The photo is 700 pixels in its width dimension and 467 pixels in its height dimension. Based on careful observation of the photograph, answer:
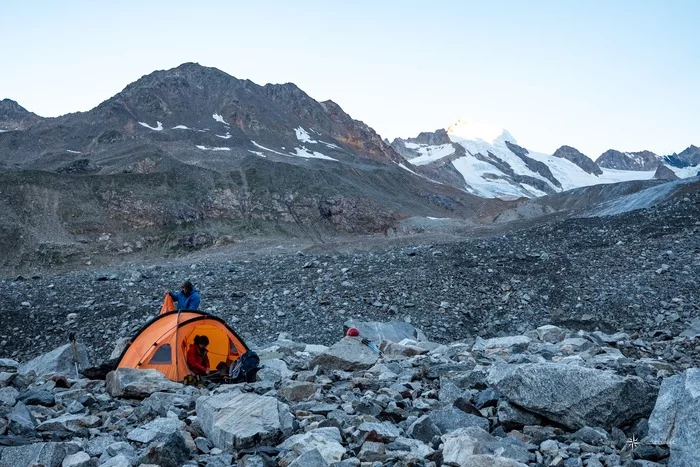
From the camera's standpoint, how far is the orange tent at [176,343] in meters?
9.17

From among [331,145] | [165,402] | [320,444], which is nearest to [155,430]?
[165,402]

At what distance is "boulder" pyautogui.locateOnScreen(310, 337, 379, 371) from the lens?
9.27m

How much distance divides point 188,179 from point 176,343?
47.2 metres

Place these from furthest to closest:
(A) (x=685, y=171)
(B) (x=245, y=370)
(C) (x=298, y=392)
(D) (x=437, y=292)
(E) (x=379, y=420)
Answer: (A) (x=685, y=171)
(D) (x=437, y=292)
(B) (x=245, y=370)
(C) (x=298, y=392)
(E) (x=379, y=420)

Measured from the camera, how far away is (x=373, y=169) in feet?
275

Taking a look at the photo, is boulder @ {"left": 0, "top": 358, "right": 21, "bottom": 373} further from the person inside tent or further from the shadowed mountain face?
the shadowed mountain face

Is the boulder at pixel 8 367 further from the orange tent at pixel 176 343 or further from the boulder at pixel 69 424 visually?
the boulder at pixel 69 424

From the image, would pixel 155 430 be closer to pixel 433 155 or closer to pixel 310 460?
pixel 310 460

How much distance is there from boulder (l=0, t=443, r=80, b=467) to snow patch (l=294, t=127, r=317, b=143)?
96883mm

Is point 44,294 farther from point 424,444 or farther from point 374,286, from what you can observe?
point 424,444

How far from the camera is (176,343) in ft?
30.5

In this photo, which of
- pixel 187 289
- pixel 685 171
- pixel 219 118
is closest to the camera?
pixel 187 289

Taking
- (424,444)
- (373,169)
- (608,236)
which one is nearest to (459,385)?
(424,444)

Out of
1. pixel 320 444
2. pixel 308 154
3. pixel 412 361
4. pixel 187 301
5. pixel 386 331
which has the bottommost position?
pixel 386 331
